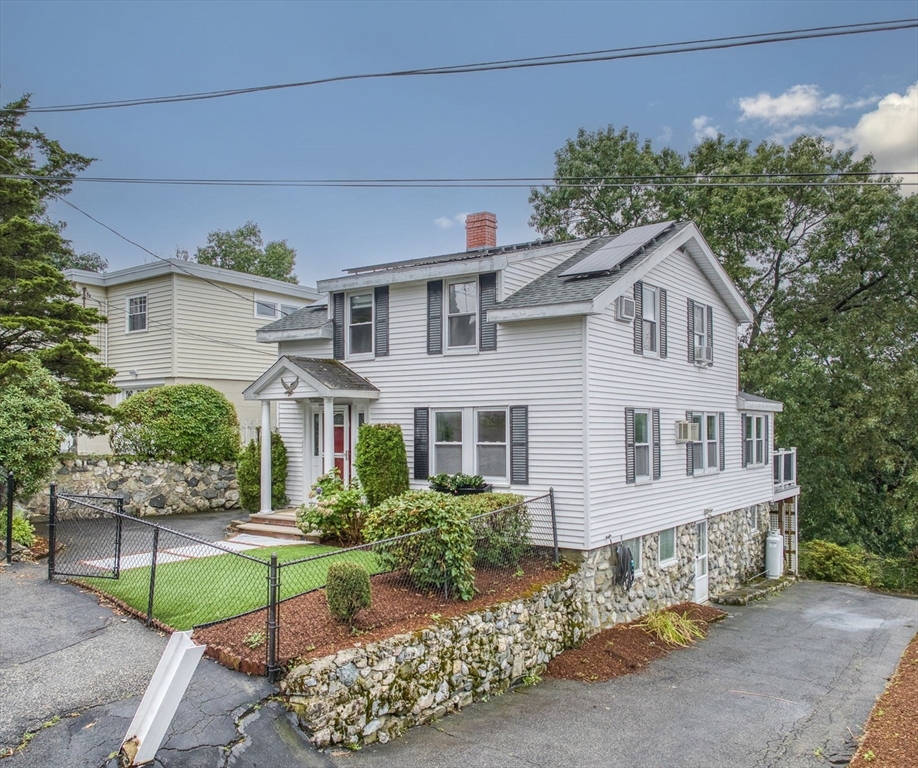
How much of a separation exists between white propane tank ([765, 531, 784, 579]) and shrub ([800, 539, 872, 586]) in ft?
11.2

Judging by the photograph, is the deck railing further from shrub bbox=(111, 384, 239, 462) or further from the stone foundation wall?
shrub bbox=(111, 384, 239, 462)

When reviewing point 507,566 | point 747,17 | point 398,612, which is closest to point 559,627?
point 507,566

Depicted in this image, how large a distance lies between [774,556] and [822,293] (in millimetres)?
11534

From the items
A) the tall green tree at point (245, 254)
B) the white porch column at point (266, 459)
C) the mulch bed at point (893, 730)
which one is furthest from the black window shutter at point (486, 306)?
the tall green tree at point (245, 254)

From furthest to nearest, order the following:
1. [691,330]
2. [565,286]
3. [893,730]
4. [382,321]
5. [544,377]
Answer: [691,330] < [382,321] < [565,286] < [544,377] < [893,730]

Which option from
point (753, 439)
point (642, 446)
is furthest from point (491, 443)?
point (753, 439)

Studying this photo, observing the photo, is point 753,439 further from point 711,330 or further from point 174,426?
point 174,426

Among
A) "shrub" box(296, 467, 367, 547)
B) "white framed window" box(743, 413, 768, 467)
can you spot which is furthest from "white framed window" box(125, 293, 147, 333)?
"white framed window" box(743, 413, 768, 467)

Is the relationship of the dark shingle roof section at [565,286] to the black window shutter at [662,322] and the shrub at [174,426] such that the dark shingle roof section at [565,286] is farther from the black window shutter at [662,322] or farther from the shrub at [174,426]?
the shrub at [174,426]

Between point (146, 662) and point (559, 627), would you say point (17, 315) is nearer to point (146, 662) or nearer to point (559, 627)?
point (146, 662)

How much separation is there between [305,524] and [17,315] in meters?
8.02

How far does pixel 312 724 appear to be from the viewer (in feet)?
22.1

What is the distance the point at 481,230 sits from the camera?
16562 mm

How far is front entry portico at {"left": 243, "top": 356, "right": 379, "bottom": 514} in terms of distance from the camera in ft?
46.5
